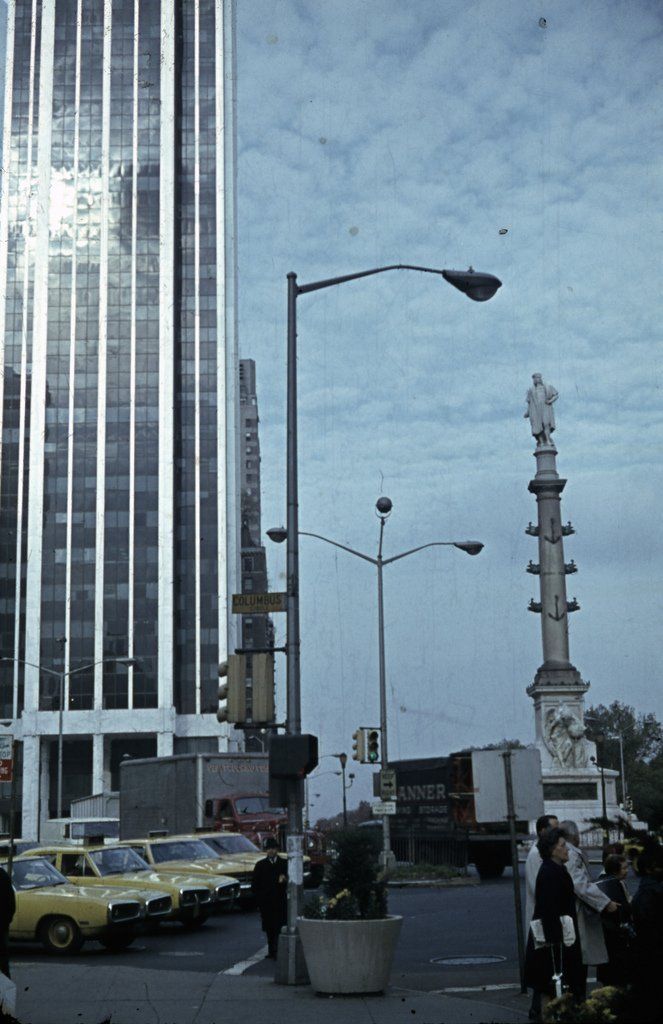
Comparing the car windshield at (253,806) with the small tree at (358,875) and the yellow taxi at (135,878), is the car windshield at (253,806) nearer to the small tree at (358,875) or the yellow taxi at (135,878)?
the yellow taxi at (135,878)

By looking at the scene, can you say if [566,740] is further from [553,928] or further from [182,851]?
[553,928]

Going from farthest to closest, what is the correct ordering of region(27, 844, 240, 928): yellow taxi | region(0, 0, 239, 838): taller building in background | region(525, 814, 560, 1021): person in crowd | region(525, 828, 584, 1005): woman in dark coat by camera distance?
1. region(0, 0, 239, 838): taller building in background
2. region(27, 844, 240, 928): yellow taxi
3. region(525, 814, 560, 1021): person in crowd
4. region(525, 828, 584, 1005): woman in dark coat

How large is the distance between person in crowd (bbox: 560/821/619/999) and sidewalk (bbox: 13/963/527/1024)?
3.77 feet

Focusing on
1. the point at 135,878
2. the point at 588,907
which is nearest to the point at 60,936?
the point at 135,878

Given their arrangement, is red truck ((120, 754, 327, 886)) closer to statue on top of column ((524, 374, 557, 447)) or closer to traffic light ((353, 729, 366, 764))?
traffic light ((353, 729, 366, 764))

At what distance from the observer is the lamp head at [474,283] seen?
666 inches

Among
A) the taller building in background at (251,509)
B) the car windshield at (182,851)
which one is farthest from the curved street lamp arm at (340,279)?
the taller building in background at (251,509)

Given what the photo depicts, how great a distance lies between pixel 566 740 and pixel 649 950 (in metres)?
56.3

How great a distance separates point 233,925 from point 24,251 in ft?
304

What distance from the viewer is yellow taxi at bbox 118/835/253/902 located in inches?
963

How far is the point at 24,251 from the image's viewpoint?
108 metres

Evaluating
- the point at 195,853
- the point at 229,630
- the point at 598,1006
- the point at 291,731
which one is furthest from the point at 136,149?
the point at 598,1006

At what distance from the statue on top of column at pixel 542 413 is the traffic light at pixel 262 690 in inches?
2078

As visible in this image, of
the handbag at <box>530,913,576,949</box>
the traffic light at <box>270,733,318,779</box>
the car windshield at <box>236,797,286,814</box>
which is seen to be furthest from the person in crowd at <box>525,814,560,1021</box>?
the car windshield at <box>236,797,286,814</box>
